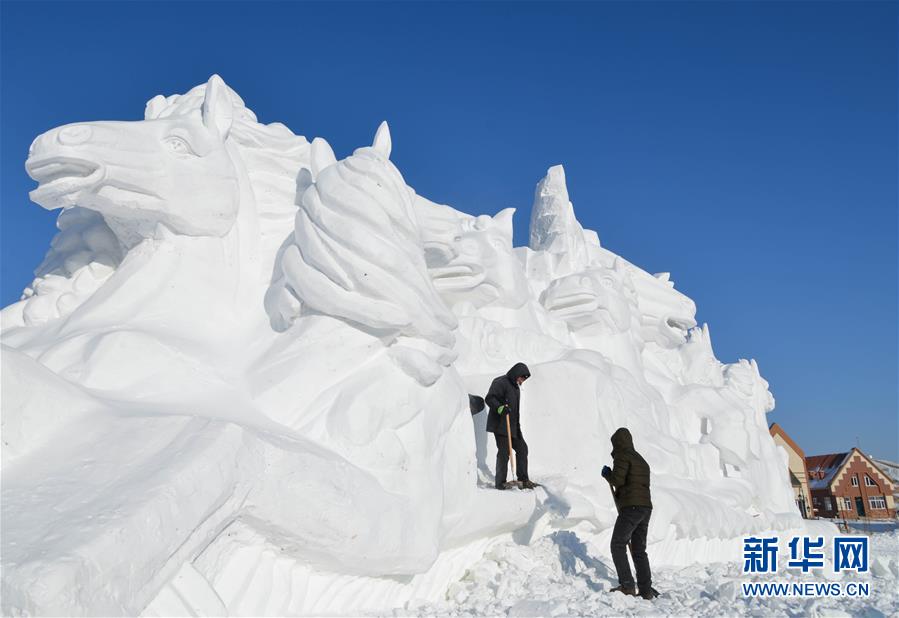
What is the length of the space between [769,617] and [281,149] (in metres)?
4.18

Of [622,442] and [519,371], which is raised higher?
[519,371]

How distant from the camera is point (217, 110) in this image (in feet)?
15.6

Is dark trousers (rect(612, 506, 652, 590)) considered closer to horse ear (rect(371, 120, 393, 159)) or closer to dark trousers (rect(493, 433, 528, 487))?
dark trousers (rect(493, 433, 528, 487))

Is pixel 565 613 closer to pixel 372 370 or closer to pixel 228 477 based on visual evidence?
pixel 372 370

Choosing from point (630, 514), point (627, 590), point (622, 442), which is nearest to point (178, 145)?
point (622, 442)

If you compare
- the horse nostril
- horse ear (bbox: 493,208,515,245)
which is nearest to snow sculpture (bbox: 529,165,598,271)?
horse ear (bbox: 493,208,515,245)

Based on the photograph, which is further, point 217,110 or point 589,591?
point 217,110

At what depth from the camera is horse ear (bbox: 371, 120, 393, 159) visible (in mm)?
4597

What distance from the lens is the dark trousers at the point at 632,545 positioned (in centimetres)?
404

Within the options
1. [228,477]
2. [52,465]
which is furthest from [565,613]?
[52,465]

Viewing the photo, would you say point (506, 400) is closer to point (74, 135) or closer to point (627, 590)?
point (627, 590)

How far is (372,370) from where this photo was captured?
385cm

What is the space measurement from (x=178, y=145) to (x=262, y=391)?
1.73m

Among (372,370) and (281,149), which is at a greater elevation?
(281,149)
